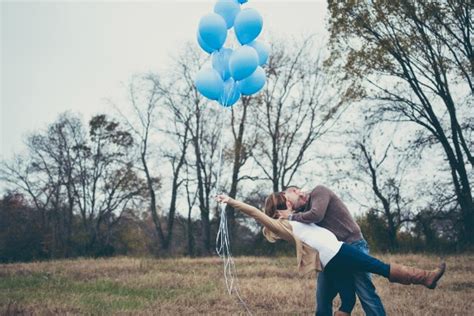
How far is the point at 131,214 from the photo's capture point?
101 ft

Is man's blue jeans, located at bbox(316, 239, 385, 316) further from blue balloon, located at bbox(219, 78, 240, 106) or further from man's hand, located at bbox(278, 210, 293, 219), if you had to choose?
blue balloon, located at bbox(219, 78, 240, 106)

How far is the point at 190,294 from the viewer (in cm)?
758

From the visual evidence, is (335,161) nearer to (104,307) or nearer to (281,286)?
(281,286)

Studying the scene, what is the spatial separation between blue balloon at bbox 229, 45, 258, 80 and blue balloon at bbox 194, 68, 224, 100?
0.90 ft

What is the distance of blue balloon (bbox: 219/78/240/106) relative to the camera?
255 inches

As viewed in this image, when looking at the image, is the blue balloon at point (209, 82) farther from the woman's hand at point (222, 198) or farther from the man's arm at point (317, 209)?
the man's arm at point (317, 209)

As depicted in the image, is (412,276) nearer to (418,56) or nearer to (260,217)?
(260,217)

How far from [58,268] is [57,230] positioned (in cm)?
1903

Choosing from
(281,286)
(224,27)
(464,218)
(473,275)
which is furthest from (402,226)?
(224,27)

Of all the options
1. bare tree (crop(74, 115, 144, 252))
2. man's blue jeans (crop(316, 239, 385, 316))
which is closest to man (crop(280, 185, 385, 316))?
man's blue jeans (crop(316, 239, 385, 316))

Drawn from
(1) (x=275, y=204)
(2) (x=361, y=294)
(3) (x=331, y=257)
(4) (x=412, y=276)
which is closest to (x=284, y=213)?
(1) (x=275, y=204)

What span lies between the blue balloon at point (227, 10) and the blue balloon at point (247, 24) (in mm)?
173

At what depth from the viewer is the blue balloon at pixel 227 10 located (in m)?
6.53

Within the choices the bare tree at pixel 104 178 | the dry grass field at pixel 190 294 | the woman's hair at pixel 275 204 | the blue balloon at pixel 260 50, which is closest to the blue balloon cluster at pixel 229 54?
the blue balloon at pixel 260 50
